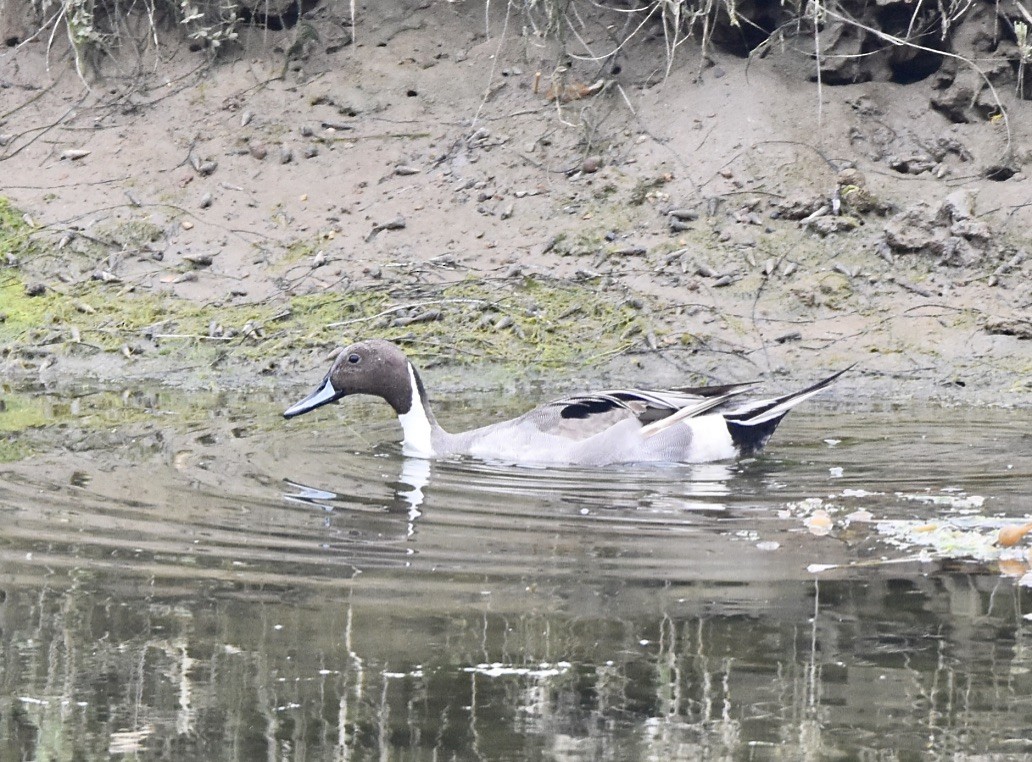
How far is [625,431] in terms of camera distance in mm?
7293

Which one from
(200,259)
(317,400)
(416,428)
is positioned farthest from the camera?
(200,259)

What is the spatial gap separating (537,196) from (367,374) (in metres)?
2.66

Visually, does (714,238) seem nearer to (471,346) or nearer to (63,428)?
(471,346)

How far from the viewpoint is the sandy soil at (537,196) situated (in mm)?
9219

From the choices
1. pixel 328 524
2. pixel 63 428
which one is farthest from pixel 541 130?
pixel 328 524

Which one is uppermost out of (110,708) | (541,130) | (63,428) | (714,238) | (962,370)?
(541,130)

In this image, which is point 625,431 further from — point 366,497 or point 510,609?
point 510,609

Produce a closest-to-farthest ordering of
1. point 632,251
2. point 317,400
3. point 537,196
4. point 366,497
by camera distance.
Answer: point 366,497 → point 317,400 → point 632,251 → point 537,196

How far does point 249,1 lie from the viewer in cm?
1165

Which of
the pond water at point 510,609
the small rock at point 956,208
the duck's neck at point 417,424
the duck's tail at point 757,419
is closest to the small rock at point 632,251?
the small rock at point 956,208

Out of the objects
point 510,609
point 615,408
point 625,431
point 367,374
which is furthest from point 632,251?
point 510,609

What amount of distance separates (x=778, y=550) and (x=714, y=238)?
4.83m

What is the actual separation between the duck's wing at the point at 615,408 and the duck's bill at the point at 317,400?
112 cm

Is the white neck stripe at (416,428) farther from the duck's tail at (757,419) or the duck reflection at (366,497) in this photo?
the duck's tail at (757,419)
